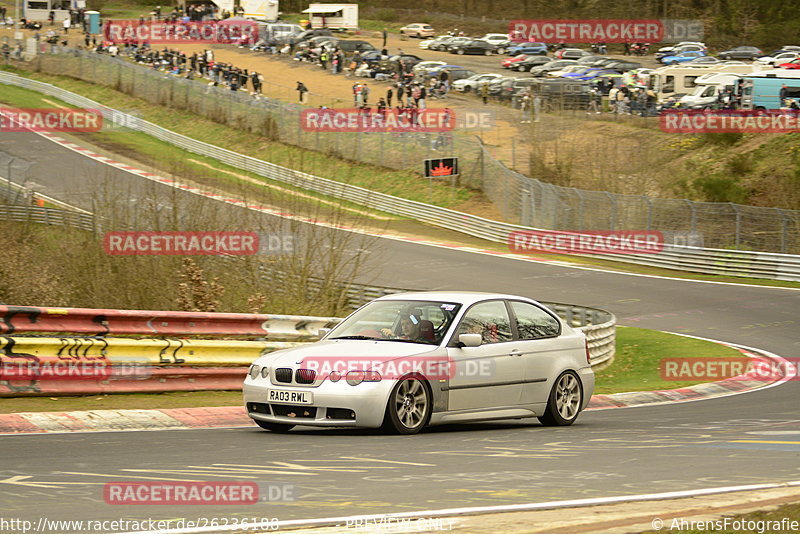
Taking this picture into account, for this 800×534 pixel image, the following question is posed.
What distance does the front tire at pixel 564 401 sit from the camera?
1158 centimetres

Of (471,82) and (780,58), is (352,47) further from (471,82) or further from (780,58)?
(780,58)

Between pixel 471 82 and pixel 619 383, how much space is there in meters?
51.6

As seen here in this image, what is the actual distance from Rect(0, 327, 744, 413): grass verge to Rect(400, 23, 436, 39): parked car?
81876 millimetres

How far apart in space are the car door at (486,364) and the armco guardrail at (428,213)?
7.67 metres

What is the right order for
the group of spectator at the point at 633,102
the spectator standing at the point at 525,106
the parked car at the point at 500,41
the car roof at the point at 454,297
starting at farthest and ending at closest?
the parked car at the point at 500,41, the group of spectator at the point at 633,102, the spectator standing at the point at 525,106, the car roof at the point at 454,297

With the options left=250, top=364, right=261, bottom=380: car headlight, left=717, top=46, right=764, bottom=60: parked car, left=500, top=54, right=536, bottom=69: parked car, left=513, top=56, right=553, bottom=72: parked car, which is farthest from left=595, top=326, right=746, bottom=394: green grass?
left=717, top=46, right=764, bottom=60: parked car

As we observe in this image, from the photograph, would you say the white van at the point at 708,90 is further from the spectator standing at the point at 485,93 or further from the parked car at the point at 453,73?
the parked car at the point at 453,73

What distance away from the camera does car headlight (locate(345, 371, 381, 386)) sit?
389 inches

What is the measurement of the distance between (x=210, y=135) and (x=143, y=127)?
4.71 meters

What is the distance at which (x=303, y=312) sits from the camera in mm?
19641

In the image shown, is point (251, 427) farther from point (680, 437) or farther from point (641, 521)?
point (641, 521)

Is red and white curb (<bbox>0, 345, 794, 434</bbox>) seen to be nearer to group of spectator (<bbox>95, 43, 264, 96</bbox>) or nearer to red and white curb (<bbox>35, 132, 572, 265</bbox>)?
red and white curb (<bbox>35, 132, 572, 265</bbox>)

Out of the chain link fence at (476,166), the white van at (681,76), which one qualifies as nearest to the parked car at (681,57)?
the white van at (681,76)

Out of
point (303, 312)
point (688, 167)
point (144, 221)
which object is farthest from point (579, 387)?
point (688, 167)
